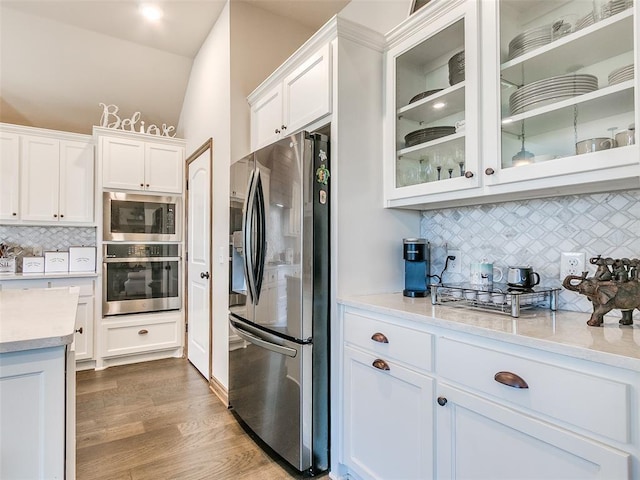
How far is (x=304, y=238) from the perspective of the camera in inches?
71.4

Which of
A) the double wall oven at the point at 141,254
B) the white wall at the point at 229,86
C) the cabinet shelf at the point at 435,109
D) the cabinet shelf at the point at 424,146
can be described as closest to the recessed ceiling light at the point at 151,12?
the white wall at the point at 229,86

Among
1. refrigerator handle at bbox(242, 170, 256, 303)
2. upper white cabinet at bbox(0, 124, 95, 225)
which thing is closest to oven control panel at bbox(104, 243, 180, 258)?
upper white cabinet at bbox(0, 124, 95, 225)

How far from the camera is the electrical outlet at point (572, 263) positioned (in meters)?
1.48

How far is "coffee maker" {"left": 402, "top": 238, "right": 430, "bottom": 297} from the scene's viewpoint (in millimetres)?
1918

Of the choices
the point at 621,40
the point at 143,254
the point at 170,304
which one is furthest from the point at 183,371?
the point at 621,40

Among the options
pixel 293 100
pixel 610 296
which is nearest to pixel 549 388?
pixel 610 296

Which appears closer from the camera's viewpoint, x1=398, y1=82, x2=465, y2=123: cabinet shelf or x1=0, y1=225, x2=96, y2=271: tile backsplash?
x1=398, y1=82, x2=465, y2=123: cabinet shelf

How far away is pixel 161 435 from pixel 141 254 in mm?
2016

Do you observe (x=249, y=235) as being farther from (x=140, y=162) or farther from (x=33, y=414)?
(x=140, y=162)

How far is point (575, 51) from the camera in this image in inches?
52.5

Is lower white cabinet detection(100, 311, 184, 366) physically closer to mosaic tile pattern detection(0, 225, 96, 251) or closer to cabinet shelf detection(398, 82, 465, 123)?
mosaic tile pattern detection(0, 225, 96, 251)

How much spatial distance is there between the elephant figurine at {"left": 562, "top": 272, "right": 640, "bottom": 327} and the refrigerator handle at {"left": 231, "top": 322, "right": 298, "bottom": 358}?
1.28 meters

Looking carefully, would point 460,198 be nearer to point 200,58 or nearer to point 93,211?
point 200,58

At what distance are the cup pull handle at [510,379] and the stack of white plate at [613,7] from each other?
4.14ft
